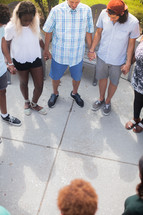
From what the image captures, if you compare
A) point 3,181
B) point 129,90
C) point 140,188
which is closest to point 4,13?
point 3,181

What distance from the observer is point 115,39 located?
3.13 meters

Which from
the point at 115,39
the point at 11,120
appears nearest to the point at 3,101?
the point at 11,120

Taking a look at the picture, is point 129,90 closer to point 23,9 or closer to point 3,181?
point 23,9

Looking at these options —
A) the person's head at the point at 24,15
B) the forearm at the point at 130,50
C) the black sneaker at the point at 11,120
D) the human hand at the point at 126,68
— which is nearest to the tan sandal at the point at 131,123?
the human hand at the point at 126,68

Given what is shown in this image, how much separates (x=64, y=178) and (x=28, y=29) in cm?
198

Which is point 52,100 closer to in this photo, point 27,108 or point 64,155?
point 27,108

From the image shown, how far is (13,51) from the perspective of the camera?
3076 mm

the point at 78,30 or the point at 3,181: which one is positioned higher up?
the point at 78,30

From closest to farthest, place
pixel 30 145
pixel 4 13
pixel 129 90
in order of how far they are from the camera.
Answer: pixel 4 13
pixel 30 145
pixel 129 90

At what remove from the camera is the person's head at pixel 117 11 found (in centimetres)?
283

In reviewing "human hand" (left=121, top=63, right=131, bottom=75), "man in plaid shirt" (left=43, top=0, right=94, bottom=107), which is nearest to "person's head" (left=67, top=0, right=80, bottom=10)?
"man in plaid shirt" (left=43, top=0, right=94, bottom=107)

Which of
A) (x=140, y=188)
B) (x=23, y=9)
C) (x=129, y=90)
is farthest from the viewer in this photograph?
(x=129, y=90)

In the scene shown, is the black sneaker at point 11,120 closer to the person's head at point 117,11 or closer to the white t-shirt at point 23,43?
the white t-shirt at point 23,43

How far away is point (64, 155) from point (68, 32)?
173 centimetres
